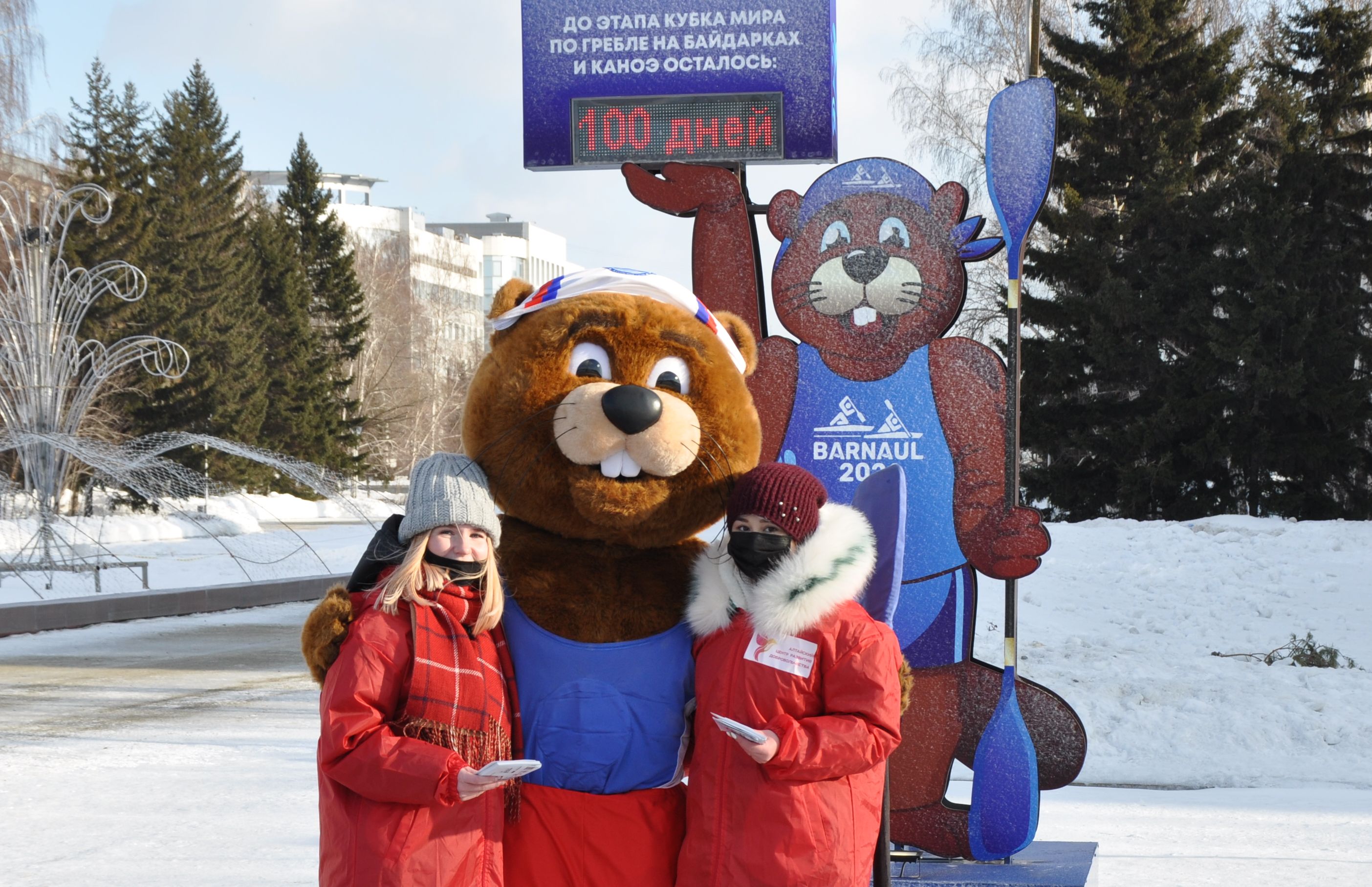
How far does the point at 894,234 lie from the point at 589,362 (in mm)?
1715

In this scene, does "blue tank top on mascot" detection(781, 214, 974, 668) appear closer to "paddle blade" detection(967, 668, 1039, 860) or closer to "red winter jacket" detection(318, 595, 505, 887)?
"paddle blade" detection(967, 668, 1039, 860)

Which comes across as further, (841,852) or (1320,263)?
(1320,263)

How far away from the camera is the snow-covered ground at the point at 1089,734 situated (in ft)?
14.5

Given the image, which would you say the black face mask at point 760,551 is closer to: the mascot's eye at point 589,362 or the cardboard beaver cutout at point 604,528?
the cardboard beaver cutout at point 604,528

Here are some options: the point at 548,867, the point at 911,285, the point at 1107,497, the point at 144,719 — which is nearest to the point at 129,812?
the point at 144,719

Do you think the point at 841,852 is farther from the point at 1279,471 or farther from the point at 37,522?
the point at 37,522

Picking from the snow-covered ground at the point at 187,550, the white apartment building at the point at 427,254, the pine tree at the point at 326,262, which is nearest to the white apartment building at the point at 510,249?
the white apartment building at the point at 427,254

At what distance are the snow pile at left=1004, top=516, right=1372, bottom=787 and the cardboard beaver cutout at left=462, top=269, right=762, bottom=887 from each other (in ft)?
12.9

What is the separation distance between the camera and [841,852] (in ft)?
7.56

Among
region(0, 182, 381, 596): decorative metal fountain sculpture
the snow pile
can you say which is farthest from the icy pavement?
the snow pile

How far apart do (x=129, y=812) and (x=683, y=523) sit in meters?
3.48

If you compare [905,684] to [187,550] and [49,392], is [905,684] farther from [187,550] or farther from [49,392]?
[187,550]

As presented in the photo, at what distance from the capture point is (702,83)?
4.21 m

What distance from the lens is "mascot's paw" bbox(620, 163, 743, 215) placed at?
4148 millimetres
